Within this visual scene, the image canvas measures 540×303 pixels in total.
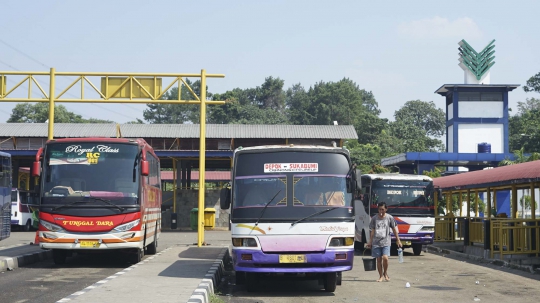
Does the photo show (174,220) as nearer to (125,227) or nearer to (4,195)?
(4,195)

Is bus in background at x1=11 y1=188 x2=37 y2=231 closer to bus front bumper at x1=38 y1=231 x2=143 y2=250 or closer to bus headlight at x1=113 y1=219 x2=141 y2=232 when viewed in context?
bus front bumper at x1=38 y1=231 x2=143 y2=250

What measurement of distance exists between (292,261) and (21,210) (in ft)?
111

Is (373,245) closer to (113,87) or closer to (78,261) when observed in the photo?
(78,261)

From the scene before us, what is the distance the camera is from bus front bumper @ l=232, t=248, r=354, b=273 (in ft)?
45.1

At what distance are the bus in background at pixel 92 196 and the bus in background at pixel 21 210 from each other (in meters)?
25.5

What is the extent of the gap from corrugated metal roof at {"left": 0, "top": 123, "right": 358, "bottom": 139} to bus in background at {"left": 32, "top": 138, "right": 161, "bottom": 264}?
31.4 m

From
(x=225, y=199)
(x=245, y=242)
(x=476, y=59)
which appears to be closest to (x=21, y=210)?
(x=225, y=199)

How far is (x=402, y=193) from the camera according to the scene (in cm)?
2669

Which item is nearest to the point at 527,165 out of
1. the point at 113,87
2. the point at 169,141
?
the point at 113,87

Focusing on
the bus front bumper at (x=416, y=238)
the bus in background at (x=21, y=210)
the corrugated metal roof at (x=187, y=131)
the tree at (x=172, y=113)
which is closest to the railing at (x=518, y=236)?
the bus front bumper at (x=416, y=238)

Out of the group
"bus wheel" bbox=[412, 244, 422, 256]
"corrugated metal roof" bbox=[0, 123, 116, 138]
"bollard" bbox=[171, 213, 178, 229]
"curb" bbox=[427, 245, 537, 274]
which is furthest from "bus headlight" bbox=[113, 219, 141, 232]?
"corrugated metal roof" bbox=[0, 123, 116, 138]

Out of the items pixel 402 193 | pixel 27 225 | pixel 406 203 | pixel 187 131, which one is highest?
pixel 187 131

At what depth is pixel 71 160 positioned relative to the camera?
1870cm

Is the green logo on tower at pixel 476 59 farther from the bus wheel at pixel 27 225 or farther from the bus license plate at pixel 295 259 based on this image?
the bus license plate at pixel 295 259
